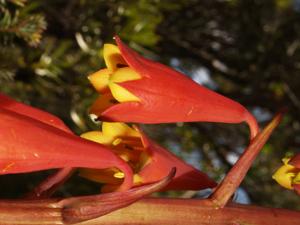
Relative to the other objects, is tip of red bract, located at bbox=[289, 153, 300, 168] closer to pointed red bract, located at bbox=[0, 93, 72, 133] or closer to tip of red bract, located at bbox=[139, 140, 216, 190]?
tip of red bract, located at bbox=[139, 140, 216, 190]

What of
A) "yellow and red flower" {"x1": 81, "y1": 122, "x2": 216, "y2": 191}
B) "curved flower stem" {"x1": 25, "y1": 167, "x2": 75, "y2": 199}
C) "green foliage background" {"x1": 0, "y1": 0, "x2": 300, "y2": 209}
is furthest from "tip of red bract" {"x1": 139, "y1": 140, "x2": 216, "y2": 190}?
"green foliage background" {"x1": 0, "y1": 0, "x2": 300, "y2": 209}

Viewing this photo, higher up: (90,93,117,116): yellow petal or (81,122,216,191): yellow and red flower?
(90,93,117,116): yellow petal

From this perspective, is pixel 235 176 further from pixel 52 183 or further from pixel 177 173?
pixel 52 183

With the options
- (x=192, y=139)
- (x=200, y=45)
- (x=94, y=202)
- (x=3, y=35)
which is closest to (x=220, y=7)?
(x=200, y=45)

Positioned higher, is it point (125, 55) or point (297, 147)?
point (125, 55)

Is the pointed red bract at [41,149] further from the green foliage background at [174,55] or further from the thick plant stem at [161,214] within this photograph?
the green foliage background at [174,55]

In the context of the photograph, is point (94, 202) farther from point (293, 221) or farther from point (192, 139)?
point (192, 139)

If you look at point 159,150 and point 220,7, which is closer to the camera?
point 159,150
